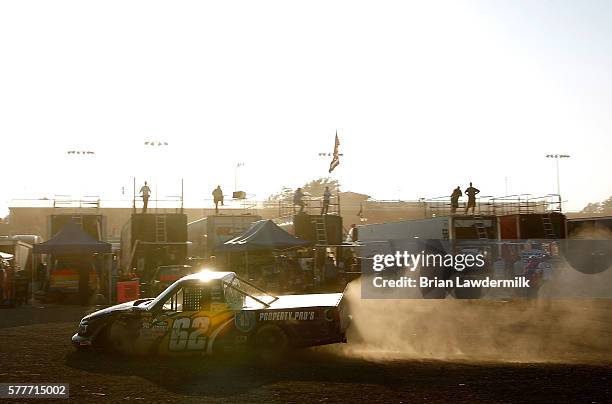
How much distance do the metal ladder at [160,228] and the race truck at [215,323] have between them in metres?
15.0

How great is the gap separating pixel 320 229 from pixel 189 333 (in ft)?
56.5

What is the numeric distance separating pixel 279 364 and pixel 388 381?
2049mm

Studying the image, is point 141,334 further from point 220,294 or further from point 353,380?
point 353,380

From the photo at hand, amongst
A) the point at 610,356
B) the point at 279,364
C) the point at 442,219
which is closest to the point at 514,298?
the point at 442,219

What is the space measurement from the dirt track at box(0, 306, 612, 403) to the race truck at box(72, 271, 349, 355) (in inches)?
11.3

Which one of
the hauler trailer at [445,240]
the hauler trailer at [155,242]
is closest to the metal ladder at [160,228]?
the hauler trailer at [155,242]

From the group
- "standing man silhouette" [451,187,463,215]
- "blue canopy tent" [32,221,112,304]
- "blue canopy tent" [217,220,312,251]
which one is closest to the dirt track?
"blue canopy tent" [217,220,312,251]

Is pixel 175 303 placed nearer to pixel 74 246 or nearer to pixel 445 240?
pixel 74 246

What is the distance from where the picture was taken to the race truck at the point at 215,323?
392 inches

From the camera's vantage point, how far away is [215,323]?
10.1 meters

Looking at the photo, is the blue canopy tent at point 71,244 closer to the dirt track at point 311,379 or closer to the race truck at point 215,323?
the dirt track at point 311,379

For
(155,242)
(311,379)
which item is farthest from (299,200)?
(311,379)

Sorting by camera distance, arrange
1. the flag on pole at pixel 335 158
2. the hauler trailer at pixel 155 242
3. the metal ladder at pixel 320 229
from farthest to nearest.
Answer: the flag on pole at pixel 335 158 < the metal ladder at pixel 320 229 < the hauler trailer at pixel 155 242

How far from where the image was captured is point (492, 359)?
9930mm
